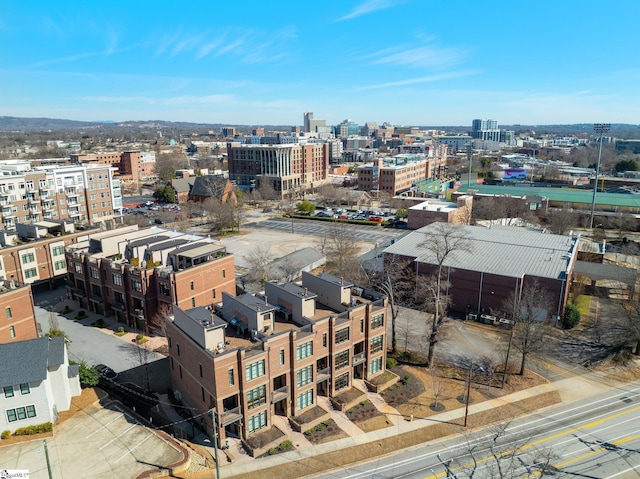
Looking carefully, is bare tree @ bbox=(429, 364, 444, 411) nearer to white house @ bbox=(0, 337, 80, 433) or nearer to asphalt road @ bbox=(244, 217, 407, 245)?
white house @ bbox=(0, 337, 80, 433)

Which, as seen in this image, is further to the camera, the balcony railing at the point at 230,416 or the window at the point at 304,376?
the window at the point at 304,376

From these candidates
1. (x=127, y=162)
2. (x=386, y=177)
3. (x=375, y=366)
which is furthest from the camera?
(x=127, y=162)

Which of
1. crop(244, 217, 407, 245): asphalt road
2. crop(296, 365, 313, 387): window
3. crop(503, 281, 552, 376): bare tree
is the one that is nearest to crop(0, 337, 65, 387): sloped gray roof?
crop(296, 365, 313, 387): window

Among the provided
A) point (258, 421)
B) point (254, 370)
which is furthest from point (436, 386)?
point (254, 370)

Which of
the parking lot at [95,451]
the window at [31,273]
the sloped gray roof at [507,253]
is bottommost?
the parking lot at [95,451]

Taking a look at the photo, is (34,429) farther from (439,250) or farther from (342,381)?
(439,250)

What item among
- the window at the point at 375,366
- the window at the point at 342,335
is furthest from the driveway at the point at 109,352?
the window at the point at 375,366

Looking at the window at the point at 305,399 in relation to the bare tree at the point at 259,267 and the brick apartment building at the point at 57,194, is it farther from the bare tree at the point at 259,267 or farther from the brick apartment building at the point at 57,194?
the brick apartment building at the point at 57,194
